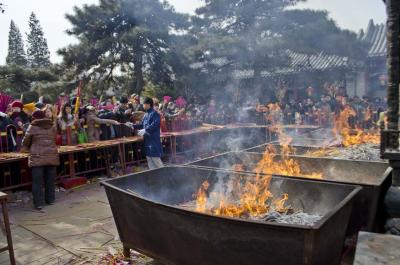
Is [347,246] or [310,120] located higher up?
[310,120]

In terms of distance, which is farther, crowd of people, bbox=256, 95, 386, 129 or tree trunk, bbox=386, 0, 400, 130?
crowd of people, bbox=256, 95, 386, 129

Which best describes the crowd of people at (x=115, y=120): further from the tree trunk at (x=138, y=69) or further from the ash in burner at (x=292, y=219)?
the ash in burner at (x=292, y=219)

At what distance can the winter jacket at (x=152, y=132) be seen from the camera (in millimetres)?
6973

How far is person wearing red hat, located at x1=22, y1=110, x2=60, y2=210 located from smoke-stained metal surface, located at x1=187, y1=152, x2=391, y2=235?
285 cm

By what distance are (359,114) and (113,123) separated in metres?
9.39

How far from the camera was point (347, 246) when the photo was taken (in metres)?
4.20

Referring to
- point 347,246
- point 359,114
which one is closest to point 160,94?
point 359,114

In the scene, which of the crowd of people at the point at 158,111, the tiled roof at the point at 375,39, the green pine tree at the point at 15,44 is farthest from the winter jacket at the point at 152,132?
the green pine tree at the point at 15,44

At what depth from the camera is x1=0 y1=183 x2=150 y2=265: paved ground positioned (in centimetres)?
449

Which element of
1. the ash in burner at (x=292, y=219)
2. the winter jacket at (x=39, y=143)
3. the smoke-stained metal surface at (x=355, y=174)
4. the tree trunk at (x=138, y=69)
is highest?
the tree trunk at (x=138, y=69)

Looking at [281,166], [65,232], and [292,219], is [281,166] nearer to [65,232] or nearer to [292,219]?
[292,219]

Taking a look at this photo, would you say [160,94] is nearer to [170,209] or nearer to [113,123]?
[113,123]

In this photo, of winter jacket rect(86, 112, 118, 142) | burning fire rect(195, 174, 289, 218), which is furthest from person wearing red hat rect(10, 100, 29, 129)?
burning fire rect(195, 174, 289, 218)

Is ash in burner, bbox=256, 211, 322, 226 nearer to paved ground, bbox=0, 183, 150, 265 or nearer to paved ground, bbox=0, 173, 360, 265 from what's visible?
paved ground, bbox=0, 173, 360, 265
